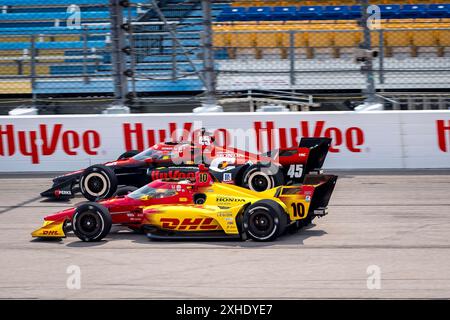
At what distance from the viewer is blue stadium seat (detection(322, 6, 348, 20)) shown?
15.1 meters

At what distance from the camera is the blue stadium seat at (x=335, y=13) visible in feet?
49.7

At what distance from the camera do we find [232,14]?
14.4 m

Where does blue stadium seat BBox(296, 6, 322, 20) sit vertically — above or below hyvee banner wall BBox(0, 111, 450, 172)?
above

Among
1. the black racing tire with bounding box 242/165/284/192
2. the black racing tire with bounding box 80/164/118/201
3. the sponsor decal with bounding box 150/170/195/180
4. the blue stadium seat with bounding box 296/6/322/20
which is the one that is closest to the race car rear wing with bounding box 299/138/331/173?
the black racing tire with bounding box 242/165/284/192

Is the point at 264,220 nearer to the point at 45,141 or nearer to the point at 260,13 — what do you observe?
the point at 45,141

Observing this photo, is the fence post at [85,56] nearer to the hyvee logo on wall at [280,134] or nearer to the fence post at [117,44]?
the fence post at [117,44]

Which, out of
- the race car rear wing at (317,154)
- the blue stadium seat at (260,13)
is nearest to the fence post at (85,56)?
the blue stadium seat at (260,13)

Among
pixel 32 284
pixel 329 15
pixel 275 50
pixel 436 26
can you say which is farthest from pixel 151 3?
pixel 32 284

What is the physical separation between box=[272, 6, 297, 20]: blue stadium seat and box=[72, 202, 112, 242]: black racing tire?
24.7 ft

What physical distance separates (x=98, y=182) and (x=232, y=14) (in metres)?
4.93

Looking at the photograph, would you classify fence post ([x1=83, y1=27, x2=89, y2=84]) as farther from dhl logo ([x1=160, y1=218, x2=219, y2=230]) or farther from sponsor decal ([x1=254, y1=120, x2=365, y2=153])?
dhl logo ([x1=160, y1=218, x2=219, y2=230])

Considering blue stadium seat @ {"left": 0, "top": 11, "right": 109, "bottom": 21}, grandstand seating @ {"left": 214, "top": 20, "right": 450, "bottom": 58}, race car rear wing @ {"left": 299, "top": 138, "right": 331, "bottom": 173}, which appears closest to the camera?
race car rear wing @ {"left": 299, "top": 138, "right": 331, "bottom": 173}

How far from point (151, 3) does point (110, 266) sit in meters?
6.95
